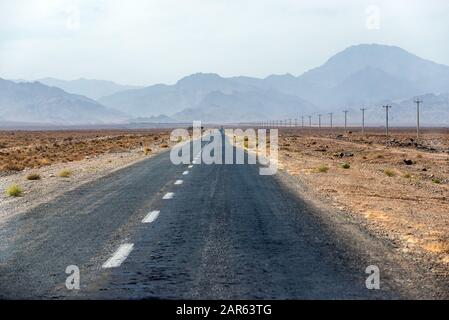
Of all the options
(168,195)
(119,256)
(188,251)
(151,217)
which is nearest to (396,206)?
(168,195)

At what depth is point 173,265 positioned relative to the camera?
340 inches

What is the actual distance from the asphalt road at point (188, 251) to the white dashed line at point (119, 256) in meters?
0.01

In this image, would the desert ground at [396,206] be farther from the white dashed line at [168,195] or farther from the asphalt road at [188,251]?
the white dashed line at [168,195]

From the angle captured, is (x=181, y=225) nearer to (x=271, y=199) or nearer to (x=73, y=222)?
(x=73, y=222)

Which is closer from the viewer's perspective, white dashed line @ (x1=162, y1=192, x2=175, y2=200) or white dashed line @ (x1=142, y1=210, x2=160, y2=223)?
white dashed line @ (x1=142, y1=210, x2=160, y2=223)

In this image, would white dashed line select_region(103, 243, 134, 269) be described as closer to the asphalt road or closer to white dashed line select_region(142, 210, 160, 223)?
the asphalt road

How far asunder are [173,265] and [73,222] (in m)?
4.72

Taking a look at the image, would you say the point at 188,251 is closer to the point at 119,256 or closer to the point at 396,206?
the point at 119,256

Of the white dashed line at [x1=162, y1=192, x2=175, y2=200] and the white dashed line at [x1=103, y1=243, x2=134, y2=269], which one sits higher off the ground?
the white dashed line at [x1=162, y1=192, x2=175, y2=200]

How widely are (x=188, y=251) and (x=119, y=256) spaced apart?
1.02 meters

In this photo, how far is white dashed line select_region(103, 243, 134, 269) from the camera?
28.6 feet

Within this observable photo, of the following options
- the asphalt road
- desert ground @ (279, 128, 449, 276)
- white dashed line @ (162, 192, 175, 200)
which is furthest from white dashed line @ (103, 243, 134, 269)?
white dashed line @ (162, 192, 175, 200)

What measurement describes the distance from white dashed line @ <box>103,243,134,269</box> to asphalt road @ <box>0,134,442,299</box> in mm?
14

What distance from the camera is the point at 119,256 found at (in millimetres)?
9242
